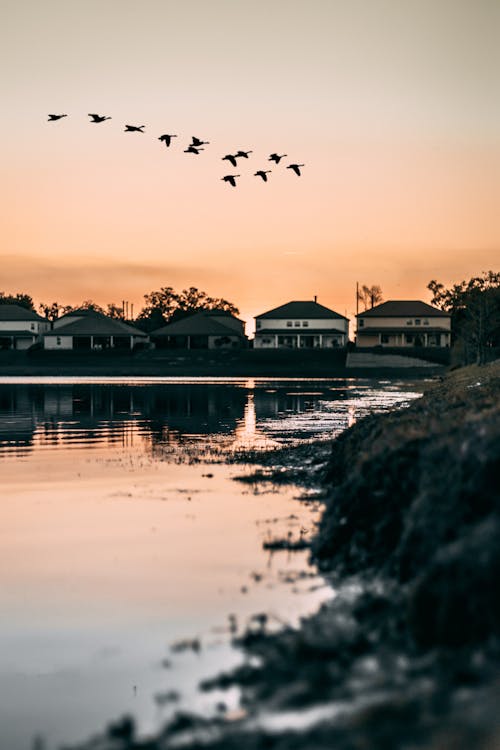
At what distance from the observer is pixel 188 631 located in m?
12.5

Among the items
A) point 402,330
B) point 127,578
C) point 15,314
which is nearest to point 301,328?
point 402,330

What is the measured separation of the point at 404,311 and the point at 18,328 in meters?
69.9

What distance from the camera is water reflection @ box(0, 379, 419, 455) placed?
39219 mm

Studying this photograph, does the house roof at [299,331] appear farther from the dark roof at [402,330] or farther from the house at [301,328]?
the dark roof at [402,330]

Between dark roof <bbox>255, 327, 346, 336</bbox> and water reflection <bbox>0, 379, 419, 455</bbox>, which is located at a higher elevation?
dark roof <bbox>255, 327, 346, 336</bbox>

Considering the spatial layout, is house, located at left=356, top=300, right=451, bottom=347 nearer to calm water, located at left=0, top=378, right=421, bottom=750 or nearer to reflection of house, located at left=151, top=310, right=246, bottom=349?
reflection of house, located at left=151, top=310, right=246, bottom=349

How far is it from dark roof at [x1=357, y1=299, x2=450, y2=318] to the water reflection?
75.1 m

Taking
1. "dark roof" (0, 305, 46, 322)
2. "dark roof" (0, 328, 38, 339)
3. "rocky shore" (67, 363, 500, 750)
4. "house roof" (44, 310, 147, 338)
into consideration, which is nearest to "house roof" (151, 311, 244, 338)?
"house roof" (44, 310, 147, 338)

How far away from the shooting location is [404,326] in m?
154

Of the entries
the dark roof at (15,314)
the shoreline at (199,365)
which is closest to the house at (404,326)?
the shoreline at (199,365)

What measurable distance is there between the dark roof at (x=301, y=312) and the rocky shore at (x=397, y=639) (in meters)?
138

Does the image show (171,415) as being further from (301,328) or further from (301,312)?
(301,312)

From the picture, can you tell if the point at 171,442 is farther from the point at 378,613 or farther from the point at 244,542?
the point at 378,613

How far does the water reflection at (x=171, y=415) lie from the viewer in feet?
129
